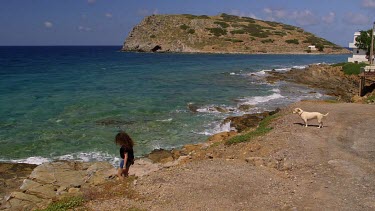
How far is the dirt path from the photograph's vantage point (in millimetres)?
11773

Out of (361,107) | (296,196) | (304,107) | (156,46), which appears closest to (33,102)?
(304,107)

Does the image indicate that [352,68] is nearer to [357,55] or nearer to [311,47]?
[357,55]

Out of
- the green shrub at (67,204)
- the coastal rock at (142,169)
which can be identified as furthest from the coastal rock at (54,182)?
the green shrub at (67,204)

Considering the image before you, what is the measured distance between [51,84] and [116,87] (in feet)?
35.9

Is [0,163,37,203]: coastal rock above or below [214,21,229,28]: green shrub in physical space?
below

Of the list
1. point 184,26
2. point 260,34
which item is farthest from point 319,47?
point 184,26

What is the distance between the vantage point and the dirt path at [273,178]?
38.6 feet

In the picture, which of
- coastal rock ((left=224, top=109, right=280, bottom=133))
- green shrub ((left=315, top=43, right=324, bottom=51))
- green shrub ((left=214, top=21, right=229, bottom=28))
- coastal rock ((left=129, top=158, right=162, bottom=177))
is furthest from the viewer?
green shrub ((left=214, top=21, right=229, bottom=28))

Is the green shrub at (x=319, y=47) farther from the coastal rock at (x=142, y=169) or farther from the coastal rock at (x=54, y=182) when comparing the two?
the coastal rock at (x=142, y=169)

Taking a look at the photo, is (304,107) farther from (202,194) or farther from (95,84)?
(95,84)

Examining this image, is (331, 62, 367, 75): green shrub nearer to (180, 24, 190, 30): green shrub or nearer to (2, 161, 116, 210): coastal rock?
(2, 161, 116, 210): coastal rock

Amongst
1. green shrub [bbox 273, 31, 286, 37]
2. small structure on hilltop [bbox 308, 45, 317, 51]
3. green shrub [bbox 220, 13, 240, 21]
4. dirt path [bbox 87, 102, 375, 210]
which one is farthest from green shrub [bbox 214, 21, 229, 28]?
dirt path [bbox 87, 102, 375, 210]

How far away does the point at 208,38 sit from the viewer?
505 ft

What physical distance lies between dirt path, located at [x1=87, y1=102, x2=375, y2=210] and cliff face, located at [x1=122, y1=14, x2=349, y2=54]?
130152mm
